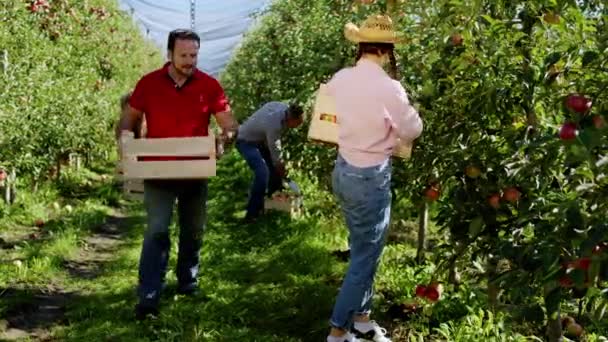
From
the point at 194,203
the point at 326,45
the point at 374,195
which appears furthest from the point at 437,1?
the point at 326,45

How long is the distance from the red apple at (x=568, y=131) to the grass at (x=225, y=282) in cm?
184

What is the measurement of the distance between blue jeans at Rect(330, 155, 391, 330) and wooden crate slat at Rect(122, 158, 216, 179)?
0.76 meters

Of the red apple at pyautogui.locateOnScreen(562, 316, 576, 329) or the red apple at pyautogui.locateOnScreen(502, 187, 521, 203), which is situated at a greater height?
the red apple at pyautogui.locateOnScreen(502, 187, 521, 203)

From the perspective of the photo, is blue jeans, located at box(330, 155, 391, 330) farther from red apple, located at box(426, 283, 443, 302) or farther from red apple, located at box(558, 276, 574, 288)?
red apple, located at box(558, 276, 574, 288)

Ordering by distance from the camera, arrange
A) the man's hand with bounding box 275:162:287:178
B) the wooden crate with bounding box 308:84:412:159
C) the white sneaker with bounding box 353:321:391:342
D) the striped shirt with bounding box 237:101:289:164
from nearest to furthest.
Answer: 1. the wooden crate with bounding box 308:84:412:159
2. the white sneaker with bounding box 353:321:391:342
3. the striped shirt with bounding box 237:101:289:164
4. the man's hand with bounding box 275:162:287:178

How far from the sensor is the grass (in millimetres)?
3748

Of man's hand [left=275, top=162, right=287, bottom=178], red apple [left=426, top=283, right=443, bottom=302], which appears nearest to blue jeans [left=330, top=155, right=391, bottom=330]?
red apple [left=426, top=283, right=443, bottom=302]

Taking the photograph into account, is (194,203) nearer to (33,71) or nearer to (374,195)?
(374,195)

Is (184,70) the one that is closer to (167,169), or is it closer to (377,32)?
(167,169)

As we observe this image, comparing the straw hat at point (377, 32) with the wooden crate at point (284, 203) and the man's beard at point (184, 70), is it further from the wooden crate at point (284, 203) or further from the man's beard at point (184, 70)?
the wooden crate at point (284, 203)

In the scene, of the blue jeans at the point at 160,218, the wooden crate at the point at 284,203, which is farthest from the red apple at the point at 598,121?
the wooden crate at the point at 284,203

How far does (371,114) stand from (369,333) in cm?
94

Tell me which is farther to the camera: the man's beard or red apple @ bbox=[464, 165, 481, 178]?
the man's beard

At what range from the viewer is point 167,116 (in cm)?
374
